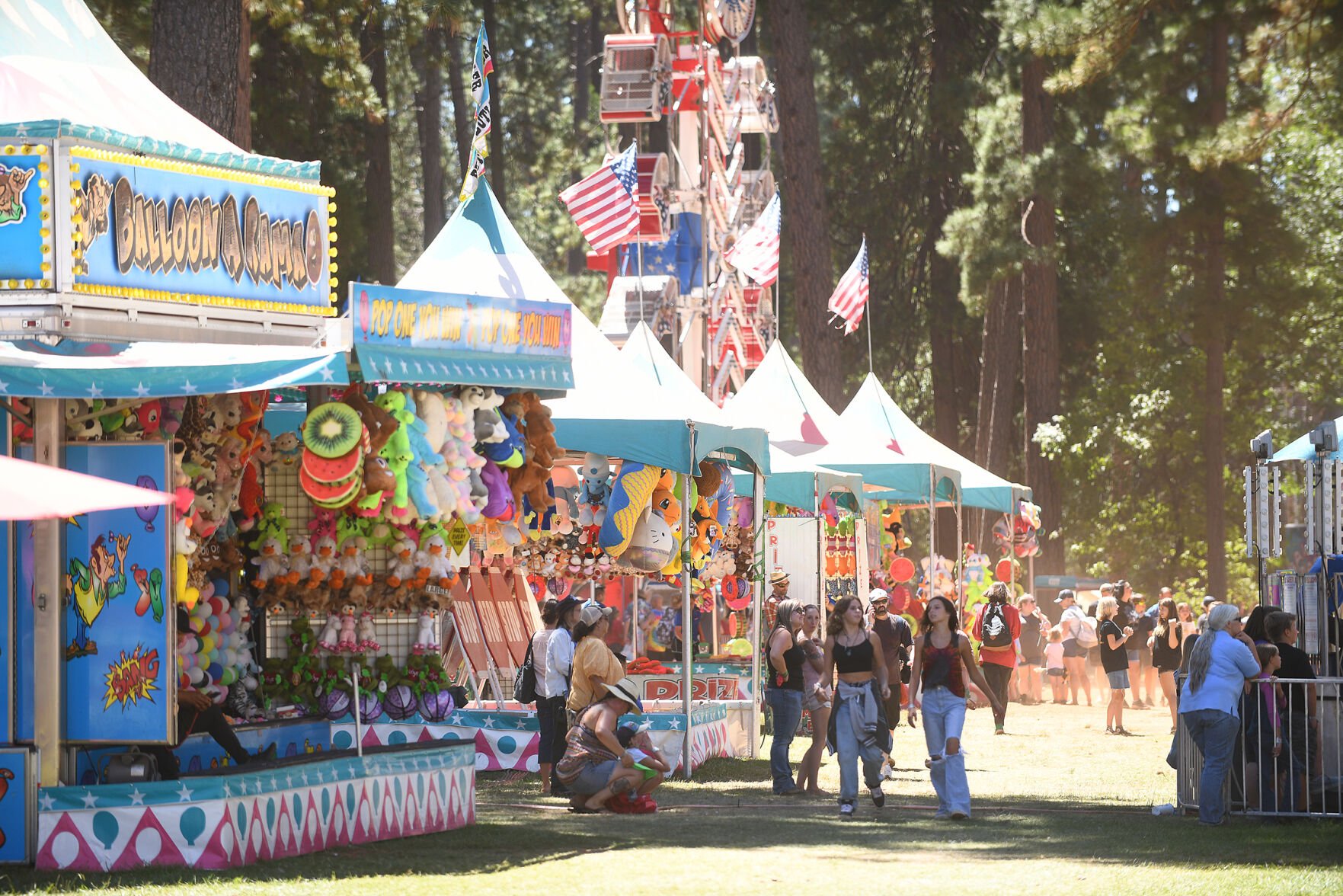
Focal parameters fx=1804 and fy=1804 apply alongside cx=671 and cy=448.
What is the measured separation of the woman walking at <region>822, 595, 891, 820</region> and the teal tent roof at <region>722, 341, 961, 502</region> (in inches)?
351

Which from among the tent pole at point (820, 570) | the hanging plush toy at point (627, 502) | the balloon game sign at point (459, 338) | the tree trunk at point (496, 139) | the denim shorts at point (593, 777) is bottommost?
the denim shorts at point (593, 777)

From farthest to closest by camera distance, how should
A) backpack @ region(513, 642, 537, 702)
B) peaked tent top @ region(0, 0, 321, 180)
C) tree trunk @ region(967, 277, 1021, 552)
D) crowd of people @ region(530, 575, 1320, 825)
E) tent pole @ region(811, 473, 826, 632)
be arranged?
tree trunk @ region(967, 277, 1021, 552) → tent pole @ region(811, 473, 826, 632) → backpack @ region(513, 642, 537, 702) → crowd of people @ region(530, 575, 1320, 825) → peaked tent top @ region(0, 0, 321, 180)

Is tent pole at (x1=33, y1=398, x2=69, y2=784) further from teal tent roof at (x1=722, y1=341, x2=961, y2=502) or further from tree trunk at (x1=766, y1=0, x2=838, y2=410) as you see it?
tree trunk at (x1=766, y1=0, x2=838, y2=410)

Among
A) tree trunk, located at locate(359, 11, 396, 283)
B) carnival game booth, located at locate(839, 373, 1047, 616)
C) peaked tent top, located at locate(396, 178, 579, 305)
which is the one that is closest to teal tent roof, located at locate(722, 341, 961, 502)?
carnival game booth, located at locate(839, 373, 1047, 616)

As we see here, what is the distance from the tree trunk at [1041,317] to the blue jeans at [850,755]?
18815 millimetres

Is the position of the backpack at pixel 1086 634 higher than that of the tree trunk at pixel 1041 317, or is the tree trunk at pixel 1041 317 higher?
the tree trunk at pixel 1041 317

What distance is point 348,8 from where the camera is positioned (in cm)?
1881

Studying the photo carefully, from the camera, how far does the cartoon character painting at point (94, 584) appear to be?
9.48 metres

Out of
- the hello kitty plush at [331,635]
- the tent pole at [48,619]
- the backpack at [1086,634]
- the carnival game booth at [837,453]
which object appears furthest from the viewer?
the backpack at [1086,634]

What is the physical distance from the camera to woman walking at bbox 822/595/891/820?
12.1 meters

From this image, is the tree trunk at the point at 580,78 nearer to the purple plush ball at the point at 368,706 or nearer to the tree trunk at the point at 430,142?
the tree trunk at the point at 430,142

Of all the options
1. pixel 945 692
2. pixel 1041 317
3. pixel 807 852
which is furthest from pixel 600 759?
pixel 1041 317

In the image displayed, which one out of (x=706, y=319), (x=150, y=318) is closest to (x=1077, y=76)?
(x=706, y=319)

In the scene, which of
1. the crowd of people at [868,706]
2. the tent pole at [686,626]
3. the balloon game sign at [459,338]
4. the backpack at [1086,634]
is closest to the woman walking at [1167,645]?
the backpack at [1086,634]
